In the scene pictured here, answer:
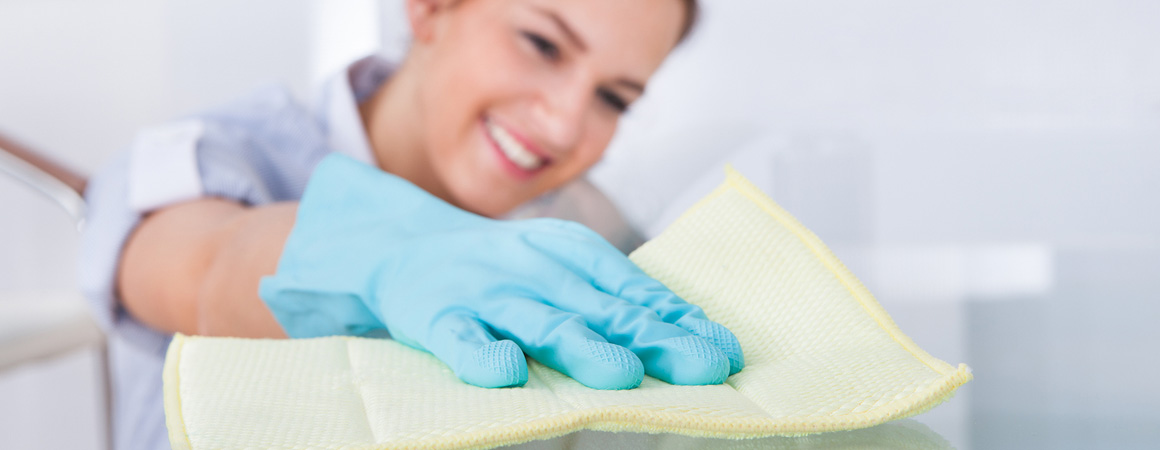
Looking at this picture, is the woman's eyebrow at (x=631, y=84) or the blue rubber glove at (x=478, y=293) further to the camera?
the woman's eyebrow at (x=631, y=84)

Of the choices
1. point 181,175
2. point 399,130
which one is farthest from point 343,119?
point 181,175

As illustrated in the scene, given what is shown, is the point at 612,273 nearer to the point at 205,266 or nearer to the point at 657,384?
the point at 657,384

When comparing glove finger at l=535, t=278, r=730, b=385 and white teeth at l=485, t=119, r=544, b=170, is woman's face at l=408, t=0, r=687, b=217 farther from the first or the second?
glove finger at l=535, t=278, r=730, b=385

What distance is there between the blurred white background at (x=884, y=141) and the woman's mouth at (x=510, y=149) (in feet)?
0.85

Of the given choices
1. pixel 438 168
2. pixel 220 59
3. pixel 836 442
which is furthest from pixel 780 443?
pixel 220 59

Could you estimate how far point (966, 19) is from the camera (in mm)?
1137

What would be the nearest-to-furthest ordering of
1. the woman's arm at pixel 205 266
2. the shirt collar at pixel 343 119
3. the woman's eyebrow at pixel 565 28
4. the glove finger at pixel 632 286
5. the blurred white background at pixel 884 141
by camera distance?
the glove finger at pixel 632 286
the woman's arm at pixel 205 266
the blurred white background at pixel 884 141
the woman's eyebrow at pixel 565 28
the shirt collar at pixel 343 119

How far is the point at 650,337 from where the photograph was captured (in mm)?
363

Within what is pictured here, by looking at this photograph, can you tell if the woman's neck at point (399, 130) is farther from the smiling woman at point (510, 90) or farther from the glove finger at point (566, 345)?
the glove finger at point (566, 345)

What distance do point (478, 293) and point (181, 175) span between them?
58 cm

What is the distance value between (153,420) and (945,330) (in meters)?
0.97

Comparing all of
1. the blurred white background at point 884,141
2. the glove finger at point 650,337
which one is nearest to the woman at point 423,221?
the glove finger at point 650,337

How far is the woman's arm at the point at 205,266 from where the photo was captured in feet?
1.89

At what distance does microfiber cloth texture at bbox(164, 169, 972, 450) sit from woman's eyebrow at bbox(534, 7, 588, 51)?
72 cm
